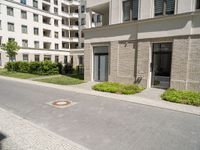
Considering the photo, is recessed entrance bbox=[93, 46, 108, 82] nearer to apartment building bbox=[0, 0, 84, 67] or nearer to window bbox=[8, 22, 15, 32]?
apartment building bbox=[0, 0, 84, 67]

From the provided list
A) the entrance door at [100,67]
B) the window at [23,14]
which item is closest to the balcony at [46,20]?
the window at [23,14]

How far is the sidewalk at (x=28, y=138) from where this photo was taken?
413 cm

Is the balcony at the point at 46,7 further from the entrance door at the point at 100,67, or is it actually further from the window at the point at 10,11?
the entrance door at the point at 100,67

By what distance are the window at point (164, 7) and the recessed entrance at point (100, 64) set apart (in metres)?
5.28

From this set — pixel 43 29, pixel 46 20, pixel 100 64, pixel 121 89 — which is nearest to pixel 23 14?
pixel 43 29

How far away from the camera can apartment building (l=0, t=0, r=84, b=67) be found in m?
34.7

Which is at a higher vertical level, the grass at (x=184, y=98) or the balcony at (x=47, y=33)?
the balcony at (x=47, y=33)

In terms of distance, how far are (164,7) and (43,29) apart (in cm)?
3686

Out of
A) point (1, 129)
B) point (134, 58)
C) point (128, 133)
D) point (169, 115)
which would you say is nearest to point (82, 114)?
point (128, 133)

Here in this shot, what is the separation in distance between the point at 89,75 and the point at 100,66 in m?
1.47

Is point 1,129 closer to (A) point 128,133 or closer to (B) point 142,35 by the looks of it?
(A) point 128,133

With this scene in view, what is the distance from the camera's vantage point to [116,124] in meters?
5.75

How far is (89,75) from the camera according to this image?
625 inches

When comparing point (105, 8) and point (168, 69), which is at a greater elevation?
point (105, 8)
